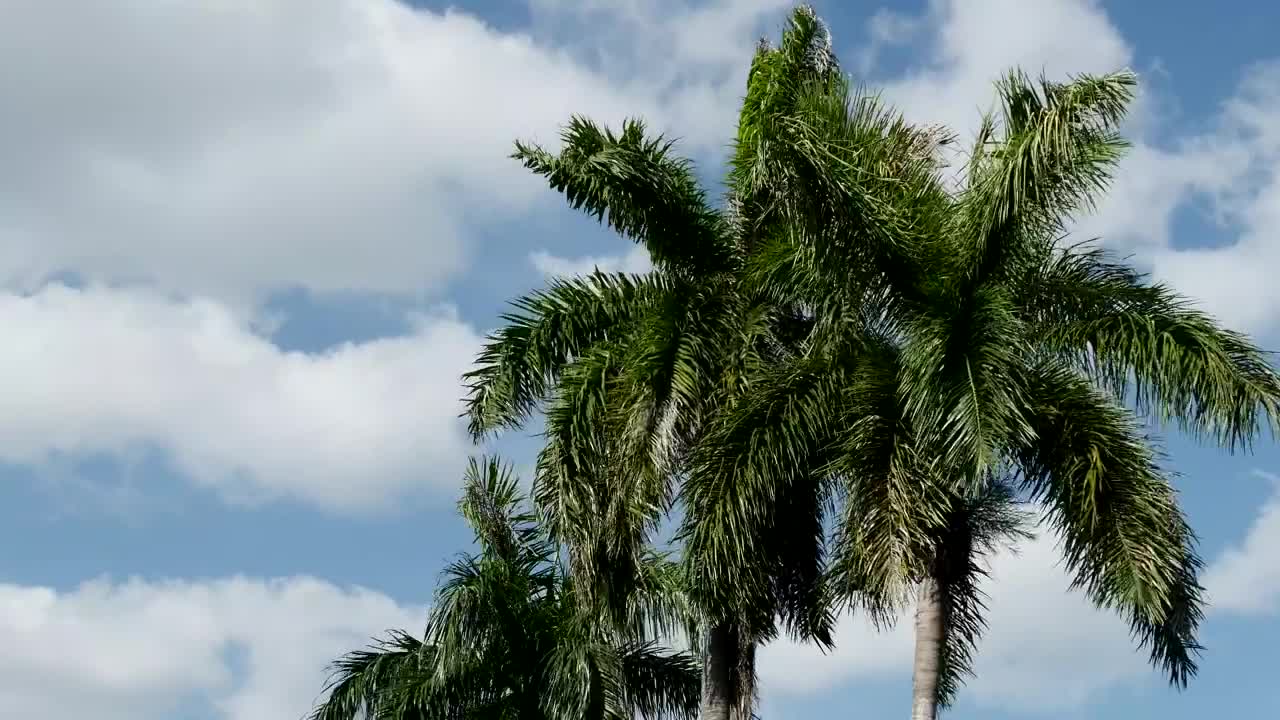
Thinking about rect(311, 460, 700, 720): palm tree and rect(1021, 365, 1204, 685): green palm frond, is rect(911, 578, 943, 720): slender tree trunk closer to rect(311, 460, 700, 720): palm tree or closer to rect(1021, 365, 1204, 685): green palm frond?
rect(1021, 365, 1204, 685): green palm frond

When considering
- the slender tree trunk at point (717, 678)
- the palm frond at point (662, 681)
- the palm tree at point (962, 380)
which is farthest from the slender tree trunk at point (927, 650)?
the palm frond at point (662, 681)

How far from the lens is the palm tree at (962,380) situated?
50.9 ft

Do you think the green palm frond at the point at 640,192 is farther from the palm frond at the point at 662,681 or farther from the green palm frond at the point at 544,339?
the palm frond at the point at 662,681

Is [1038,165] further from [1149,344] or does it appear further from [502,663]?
[502,663]

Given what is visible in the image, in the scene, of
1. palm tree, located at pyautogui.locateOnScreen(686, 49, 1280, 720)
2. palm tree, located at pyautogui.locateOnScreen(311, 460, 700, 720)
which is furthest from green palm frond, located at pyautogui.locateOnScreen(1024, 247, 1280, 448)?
palm tree, located at pyautogui.locateOnScreen(311, 460, 700, 720)

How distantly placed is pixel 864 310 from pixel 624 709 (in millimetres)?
7115

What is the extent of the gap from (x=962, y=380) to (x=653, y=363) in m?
3.58

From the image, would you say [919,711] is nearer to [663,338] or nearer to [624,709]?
[663,338]

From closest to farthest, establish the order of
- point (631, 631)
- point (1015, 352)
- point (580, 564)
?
point (1015, 352) < point (580, 564) < point (631, 631)

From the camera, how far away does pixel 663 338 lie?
1791cm

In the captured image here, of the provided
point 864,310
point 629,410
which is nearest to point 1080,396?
point 864,310

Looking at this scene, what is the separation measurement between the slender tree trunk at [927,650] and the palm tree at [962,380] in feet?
0.07

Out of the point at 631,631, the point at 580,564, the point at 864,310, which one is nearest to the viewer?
Answer: the point at 864,310

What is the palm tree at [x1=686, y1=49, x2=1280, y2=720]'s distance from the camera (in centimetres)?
1552
